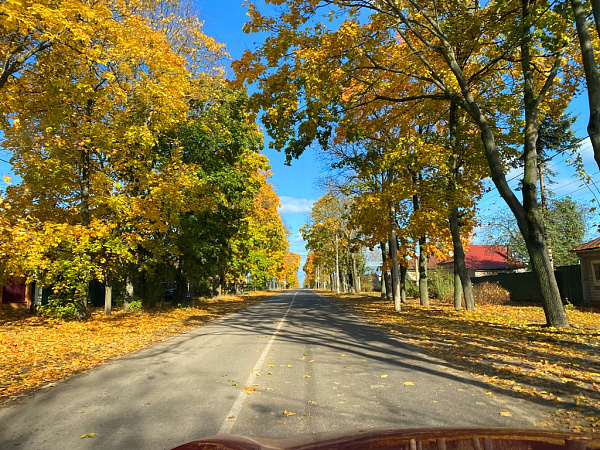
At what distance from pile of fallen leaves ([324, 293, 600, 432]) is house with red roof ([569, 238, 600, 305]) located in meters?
7.32

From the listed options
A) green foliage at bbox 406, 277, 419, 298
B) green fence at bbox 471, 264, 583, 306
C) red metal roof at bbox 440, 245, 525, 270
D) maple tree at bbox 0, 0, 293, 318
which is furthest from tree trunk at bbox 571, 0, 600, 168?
red metal roof at bbox 440, 245, 525, 270

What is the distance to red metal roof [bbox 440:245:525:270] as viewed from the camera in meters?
49.6

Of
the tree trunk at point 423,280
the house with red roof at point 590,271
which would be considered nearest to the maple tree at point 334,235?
the tree trunk at point 423,280

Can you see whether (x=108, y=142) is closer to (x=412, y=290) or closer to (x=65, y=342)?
(x=65, y=342)

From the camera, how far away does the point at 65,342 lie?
456 inches

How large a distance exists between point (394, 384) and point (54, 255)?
41.6 ft

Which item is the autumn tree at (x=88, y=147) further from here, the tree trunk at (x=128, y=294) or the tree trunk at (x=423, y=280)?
the tree trunk at (x=423, y=280)

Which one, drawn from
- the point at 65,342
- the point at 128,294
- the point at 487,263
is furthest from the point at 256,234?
the point at 487,263

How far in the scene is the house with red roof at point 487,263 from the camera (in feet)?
161

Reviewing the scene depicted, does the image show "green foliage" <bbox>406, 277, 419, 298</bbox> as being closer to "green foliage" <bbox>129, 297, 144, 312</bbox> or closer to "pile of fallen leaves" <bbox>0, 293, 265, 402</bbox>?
"pile of fallen leaves" <bbox>0, 293, 265, 402</bbox>

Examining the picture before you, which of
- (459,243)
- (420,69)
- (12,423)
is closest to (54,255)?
(12,423)

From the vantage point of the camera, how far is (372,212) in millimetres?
20391

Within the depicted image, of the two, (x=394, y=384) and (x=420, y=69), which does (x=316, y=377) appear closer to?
(x=394, y=384)

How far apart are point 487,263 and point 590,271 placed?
32.8m
